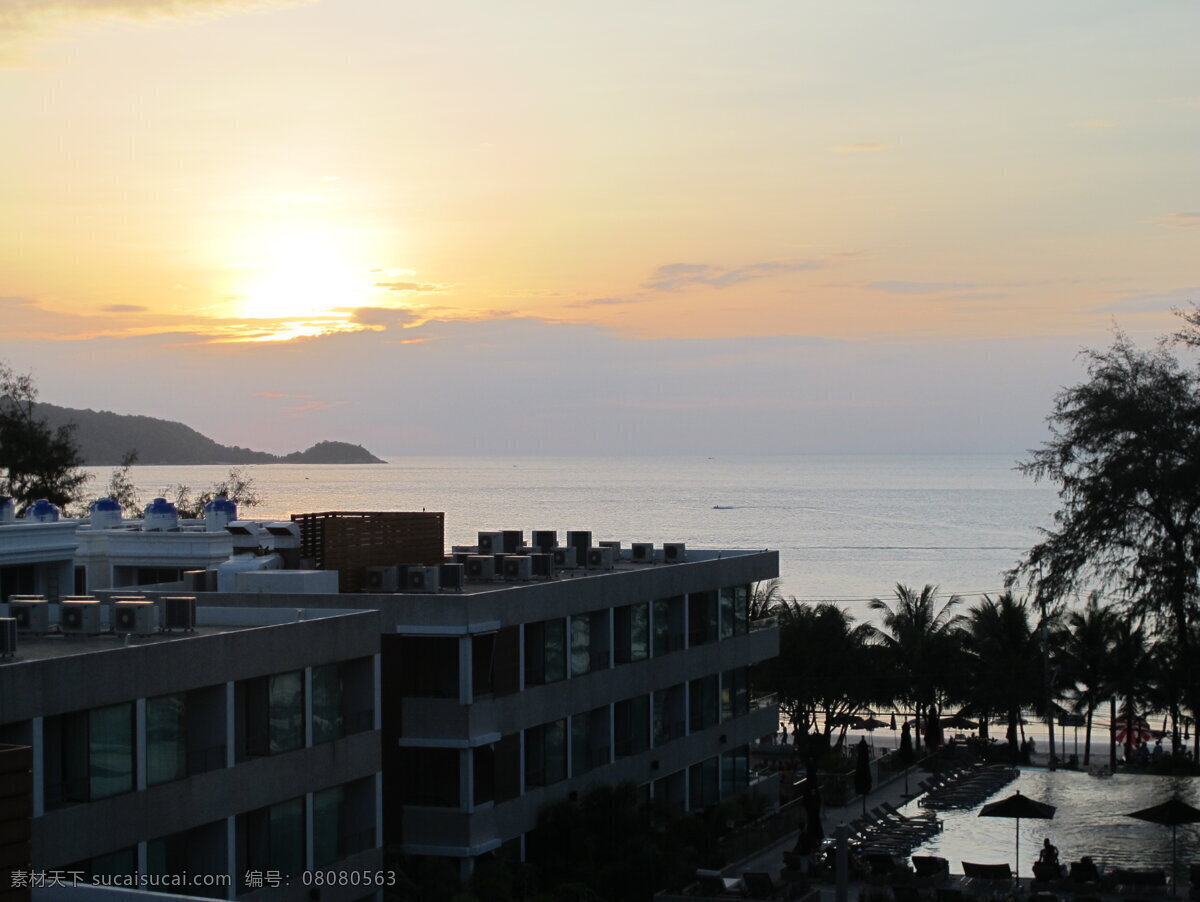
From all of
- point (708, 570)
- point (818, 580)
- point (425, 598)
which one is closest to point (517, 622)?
point (425, 598)

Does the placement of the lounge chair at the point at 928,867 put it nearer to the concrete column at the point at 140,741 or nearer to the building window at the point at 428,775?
the building window at the point at 428,775

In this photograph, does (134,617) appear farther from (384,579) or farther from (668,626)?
(668,626)

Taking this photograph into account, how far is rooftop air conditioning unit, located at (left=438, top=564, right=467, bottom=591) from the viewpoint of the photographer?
3438 centimetres

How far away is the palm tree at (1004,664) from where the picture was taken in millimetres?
61188

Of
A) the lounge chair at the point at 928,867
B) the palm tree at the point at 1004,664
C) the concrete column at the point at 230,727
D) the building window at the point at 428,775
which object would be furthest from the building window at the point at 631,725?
the palm tree at the point at 1004,664

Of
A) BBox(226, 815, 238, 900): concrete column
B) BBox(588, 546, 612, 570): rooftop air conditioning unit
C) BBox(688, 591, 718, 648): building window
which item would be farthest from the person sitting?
BBox(226, 815, 238, 900): concrete column

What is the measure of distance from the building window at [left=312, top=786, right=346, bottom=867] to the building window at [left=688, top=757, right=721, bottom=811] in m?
16.1

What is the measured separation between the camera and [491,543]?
147 feet

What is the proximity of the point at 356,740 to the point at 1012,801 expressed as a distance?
15335 mm

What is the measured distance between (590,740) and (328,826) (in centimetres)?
1054

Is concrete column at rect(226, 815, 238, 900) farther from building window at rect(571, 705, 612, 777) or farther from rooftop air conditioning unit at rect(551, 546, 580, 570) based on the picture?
rooftop air conditioning unit at rect(551, 546, 580, 570)

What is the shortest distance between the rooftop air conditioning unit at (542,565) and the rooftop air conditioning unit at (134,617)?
14739 mm

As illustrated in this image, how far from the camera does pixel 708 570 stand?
42969 millimetres

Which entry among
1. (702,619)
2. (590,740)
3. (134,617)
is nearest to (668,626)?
(702,619)
